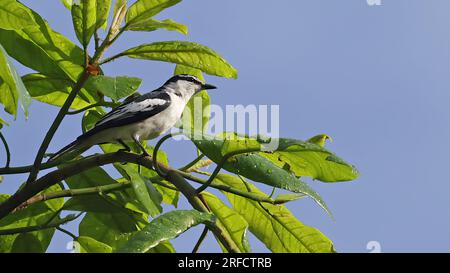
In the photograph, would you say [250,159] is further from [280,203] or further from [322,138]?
[322,138]

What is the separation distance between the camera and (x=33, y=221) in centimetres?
406

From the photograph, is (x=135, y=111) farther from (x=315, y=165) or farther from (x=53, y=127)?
(x=315, y=165)

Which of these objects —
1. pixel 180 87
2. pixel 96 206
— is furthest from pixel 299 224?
pixel 180 87

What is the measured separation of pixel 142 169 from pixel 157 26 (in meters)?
0.99

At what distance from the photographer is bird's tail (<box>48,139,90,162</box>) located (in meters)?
3.87

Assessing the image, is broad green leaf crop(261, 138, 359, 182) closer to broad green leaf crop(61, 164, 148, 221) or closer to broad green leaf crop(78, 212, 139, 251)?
broad green leaf crop(61, 164, 148, 221)

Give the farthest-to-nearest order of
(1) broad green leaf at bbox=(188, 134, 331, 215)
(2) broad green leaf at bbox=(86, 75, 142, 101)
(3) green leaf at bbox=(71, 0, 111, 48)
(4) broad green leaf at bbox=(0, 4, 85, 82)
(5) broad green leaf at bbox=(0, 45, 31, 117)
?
(4) broad green leaf at bbox=(0, 4, 85, 82) → (3) green leaf at bbox=(71, 0, 111, 48) → (2) broad green leaf at bbox=(86, 75, 142, 101) → (1) broad green leaf at bbox=(188, 134, 331, 215) → (5) broad green leaf at bbox=(0, 45, 31, 117)

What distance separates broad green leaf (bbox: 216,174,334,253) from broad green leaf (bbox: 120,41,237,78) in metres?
0.50

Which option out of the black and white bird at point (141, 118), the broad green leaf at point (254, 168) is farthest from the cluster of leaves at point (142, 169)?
the black and white bird at point (141, 118)

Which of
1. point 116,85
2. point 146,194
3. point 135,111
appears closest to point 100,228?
point 116,85

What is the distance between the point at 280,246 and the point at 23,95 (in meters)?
1.43

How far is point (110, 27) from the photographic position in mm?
3348

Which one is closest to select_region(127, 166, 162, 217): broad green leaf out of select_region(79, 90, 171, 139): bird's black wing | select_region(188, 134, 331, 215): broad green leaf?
select_region(188, 134, 331, 215): broad green leaf

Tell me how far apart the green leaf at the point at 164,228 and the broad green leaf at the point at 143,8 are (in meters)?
1.17
